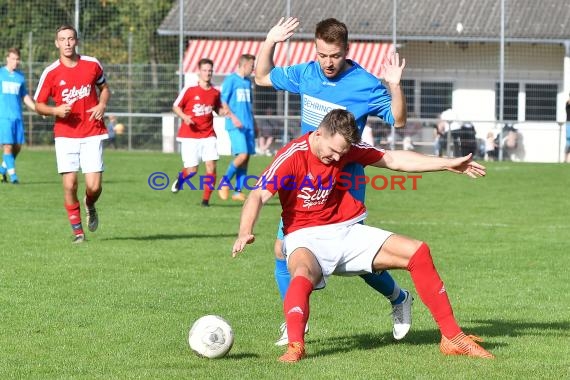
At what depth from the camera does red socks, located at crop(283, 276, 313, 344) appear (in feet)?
21.3

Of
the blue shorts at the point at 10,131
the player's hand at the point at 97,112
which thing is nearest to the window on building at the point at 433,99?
the blue shorts at the point at 10,131

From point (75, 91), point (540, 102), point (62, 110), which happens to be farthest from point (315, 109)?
point (540, 102)

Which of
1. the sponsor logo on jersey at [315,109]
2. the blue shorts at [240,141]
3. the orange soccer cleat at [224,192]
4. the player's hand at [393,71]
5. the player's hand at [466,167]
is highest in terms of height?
the player's hand at [393,71]

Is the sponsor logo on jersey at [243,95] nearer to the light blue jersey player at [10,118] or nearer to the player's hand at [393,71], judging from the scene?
the light blue jersey player at [10,118]

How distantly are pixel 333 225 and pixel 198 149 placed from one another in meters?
11.1

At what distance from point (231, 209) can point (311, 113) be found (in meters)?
9.31

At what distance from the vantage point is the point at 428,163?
7.00m

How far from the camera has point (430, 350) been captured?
7055 mm

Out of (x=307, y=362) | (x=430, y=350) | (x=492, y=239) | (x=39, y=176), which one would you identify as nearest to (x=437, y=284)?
(x=430, y=350)

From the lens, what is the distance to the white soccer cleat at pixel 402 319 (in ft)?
24.0

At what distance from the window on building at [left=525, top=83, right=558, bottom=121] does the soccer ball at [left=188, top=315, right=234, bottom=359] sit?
25.7 m

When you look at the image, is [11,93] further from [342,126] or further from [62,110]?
[342,126]

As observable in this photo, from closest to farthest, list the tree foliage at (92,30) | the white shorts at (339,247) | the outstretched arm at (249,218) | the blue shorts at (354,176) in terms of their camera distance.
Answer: the outstretched arm at (249,218) → the white shorts at (339,247) → the blue shorts at (354,176) → the tree foliage at (92,30)

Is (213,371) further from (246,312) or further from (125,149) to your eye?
(125,149)
